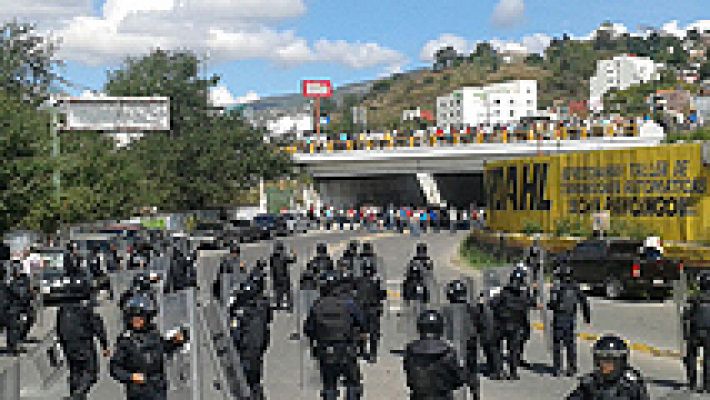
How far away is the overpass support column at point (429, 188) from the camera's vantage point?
206ft

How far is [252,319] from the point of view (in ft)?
33.8

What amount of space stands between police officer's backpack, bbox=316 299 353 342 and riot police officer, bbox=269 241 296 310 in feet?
30.5

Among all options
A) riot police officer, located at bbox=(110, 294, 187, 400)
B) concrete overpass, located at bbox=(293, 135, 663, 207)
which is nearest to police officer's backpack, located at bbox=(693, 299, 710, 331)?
riot police officer, located at bbox=(110, 294, 187, 400)

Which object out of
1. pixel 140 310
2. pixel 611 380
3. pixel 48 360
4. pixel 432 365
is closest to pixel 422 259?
pixel 48 360

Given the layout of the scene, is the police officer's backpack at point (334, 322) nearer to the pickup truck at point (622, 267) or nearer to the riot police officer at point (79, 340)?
the riot police officer at point (79, 340)

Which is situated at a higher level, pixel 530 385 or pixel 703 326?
pixel 703 326

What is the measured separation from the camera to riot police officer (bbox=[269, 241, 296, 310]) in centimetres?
1977

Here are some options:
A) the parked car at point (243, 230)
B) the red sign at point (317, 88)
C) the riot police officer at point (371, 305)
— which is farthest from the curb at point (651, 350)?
the red sign at point (317, 88)

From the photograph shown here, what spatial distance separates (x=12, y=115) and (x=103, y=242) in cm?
591

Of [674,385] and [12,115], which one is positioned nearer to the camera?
[674,385]

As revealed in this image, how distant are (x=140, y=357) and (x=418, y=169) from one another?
53550mm

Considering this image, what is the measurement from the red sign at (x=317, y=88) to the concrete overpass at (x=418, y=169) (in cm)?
3166

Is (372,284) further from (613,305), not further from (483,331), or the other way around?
(613,305)

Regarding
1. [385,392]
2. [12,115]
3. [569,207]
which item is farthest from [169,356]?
[12,115]
